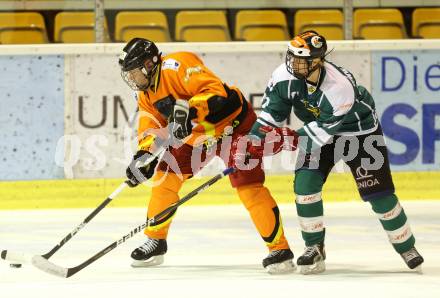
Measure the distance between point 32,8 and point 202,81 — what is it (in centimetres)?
352

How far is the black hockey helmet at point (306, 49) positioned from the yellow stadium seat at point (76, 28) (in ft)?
10.2

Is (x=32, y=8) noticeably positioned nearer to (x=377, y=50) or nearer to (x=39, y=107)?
(x=39, y=107)

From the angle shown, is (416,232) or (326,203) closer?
(416,232)

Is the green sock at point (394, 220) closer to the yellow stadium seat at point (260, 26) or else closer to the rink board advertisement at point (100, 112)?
the rink board advertisement at point (100, 112)

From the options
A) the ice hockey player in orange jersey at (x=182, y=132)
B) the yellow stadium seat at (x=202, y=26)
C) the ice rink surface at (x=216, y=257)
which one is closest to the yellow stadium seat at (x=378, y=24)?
the yellow stadium seat at (x=202, y=26)

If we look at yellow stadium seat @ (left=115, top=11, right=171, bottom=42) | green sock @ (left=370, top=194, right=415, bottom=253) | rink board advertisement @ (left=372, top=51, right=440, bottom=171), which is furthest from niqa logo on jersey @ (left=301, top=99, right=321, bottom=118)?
yellow stadium seat @ (left=115, top=11, right=171, bottom=42)

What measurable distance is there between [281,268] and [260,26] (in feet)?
11.5

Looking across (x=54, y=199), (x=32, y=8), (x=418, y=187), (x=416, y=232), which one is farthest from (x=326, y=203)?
(x=32, y=8)

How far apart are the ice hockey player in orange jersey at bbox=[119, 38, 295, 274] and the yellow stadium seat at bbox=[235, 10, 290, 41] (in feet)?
9.48

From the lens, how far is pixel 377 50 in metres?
7.74

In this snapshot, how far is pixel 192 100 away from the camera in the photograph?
4.95m

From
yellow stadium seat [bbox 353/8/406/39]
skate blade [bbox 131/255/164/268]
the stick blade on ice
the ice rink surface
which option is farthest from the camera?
yellow stadium seat [bbox 353/8/406/39]

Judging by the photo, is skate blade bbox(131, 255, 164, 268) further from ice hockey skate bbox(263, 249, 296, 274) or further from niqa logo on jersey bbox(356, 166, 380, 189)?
niqa logo on jersey bbox(356, 166, 380, 189)

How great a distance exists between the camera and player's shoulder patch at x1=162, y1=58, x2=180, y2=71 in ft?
16.5
